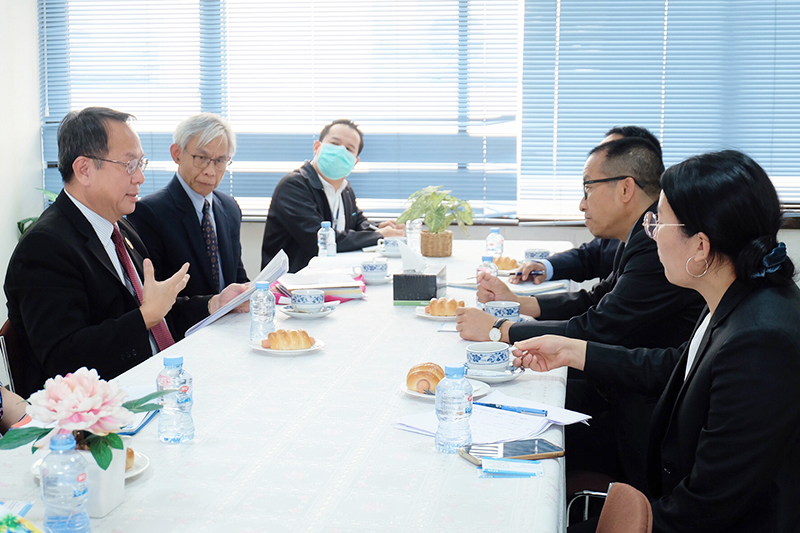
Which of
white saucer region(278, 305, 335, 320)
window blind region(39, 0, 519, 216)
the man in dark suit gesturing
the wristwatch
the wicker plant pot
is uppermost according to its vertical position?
window blind region(39, 0, 519, 216)

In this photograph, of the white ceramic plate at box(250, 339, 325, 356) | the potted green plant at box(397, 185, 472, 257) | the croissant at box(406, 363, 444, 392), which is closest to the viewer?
the croissant at box(406, 363, 444, 392)

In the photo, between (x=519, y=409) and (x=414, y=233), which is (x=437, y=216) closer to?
(x=414, y=233)

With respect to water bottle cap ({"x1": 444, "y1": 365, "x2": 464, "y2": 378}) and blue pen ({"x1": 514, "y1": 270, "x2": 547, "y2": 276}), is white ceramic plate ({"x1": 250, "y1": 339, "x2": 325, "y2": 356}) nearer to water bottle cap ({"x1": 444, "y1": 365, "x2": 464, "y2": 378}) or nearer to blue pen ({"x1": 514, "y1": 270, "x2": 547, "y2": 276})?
water bottle cap ({"x1": 444, "y1": 365, "x2": 464, "y2": 378})

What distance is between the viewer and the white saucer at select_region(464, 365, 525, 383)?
67.0 inches

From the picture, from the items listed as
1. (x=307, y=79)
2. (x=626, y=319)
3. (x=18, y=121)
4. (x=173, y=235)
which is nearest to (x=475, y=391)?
(x=626, y=319)

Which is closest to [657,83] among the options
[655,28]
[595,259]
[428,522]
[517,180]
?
[655,28]

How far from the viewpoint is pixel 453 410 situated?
1335 mm

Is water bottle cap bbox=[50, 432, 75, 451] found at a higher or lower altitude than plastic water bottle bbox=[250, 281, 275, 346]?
higher

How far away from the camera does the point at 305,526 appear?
41.4 inches

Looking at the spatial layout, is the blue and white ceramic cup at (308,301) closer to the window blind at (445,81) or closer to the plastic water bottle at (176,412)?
the plastic water bottle at (176,412)

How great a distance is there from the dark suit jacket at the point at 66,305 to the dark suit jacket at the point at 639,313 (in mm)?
1086

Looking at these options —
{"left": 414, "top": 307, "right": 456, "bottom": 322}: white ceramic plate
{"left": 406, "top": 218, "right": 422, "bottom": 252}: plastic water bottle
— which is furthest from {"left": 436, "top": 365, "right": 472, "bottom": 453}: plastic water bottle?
{"left": 406, "top": 218, "right": 422, "bottom": 252}: plastic water bottle

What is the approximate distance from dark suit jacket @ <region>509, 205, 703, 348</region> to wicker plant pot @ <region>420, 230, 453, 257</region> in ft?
4.62

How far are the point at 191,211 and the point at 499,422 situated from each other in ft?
6.29
